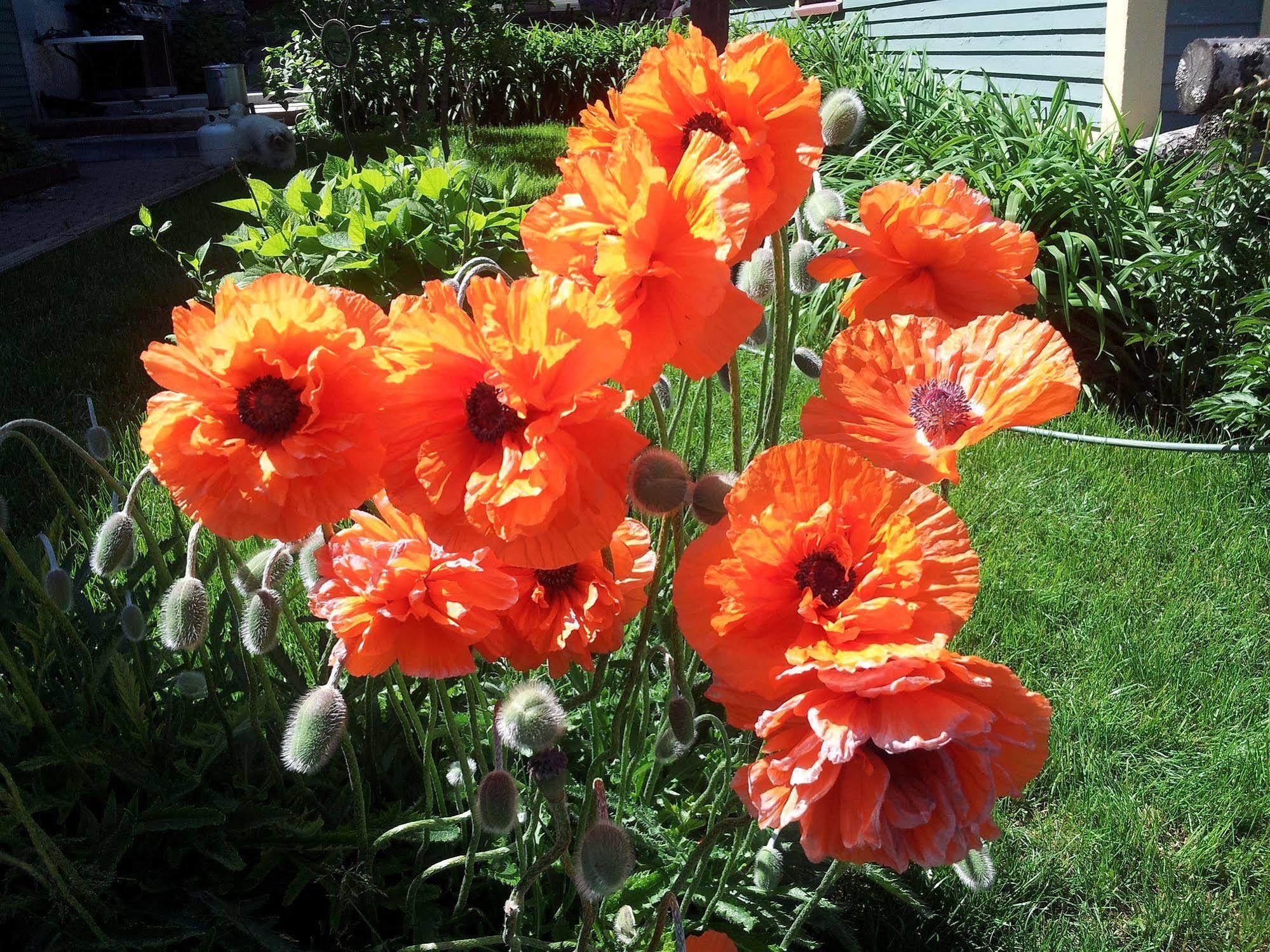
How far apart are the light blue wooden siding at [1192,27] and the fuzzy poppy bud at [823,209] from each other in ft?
17.9

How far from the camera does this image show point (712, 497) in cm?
96

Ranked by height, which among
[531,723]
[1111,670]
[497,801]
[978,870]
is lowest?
[1111,670]

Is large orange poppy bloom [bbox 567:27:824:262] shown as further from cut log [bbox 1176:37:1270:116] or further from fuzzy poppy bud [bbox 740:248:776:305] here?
cut log [bbox 1176:37:1270:116]

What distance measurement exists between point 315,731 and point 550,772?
0.27 metres

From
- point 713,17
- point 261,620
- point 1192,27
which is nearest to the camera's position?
point 261,620

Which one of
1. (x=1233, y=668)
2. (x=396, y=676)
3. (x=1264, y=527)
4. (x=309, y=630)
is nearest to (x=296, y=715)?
(x=396, y=676)

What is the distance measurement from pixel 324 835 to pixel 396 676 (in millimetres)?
247

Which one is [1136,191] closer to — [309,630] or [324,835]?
[309,630]

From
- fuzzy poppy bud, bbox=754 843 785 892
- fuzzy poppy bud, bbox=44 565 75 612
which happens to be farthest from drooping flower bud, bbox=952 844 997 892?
fuzzy poppy bud, bbox=44 565 75 612

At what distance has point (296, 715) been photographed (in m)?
1.14

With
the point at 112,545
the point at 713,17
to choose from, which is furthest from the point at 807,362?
the point at 713,17

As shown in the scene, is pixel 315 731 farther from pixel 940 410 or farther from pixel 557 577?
pixel 940 410

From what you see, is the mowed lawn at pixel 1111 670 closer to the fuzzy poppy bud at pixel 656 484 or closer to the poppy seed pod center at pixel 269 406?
the fuzzy poppy bud at pixel 656 484

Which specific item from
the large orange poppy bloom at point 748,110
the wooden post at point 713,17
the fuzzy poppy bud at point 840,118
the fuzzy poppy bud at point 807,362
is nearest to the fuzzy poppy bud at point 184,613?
the large orange poppy bloom at point 748,110
